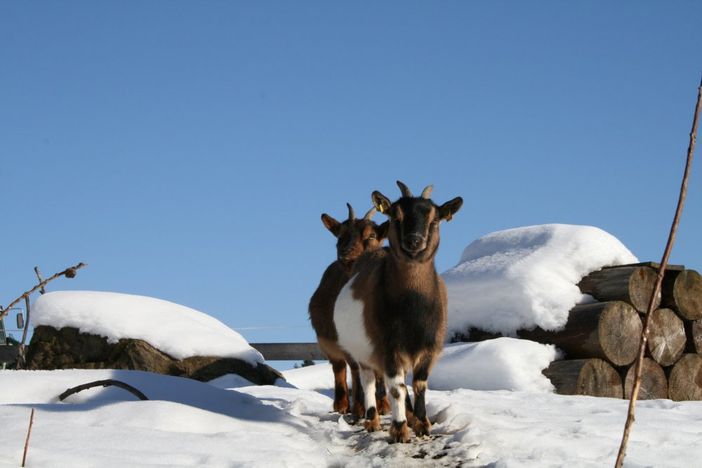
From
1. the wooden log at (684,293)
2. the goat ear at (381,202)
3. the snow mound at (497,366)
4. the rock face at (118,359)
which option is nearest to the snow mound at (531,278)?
the snow mound at (497,366)

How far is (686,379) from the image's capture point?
9.54 meters

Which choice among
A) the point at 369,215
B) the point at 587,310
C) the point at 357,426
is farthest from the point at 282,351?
the point at 357,426

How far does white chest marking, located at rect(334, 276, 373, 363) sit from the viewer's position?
5426 millimetres

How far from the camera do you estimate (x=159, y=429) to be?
4969mm

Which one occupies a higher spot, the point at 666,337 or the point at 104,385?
the point at 666,337

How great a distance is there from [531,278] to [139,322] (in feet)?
15.3

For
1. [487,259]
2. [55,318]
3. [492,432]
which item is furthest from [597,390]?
[55,318]

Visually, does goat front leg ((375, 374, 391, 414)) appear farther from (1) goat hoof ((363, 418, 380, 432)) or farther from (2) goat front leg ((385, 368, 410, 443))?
(2) goat front leg ((385, 368, 410, 443))

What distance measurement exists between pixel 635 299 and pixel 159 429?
594 cm

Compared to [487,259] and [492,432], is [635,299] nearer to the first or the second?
[487,259]

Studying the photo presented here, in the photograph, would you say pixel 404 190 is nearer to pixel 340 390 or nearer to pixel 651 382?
pixel 340 390

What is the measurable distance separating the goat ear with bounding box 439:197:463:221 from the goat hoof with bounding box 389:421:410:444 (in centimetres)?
138

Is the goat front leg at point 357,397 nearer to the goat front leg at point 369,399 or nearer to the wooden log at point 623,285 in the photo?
the goat front leg at point 369,399

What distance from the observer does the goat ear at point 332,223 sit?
6711mm
